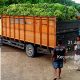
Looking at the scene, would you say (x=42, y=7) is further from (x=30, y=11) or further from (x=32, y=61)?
(x=32, y=61)

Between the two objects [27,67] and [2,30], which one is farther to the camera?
[2,30]

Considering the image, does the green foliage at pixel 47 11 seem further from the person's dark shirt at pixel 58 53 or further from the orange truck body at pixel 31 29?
the person's dark shirt at pixel 58 53

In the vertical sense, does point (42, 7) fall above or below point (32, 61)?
above

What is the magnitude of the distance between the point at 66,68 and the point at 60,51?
6.25 ft

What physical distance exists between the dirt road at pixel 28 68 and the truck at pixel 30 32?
24.1 inches

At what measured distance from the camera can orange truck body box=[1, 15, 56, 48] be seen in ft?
35.7

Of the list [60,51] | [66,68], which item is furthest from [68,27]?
[60,51]

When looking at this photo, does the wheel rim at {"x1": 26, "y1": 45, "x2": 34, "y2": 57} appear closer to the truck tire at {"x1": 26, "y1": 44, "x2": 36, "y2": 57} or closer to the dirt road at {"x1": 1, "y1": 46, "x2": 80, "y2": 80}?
the truck tire at {"x1": 26, "y1": 44, "x2": 36, "y2": 57}

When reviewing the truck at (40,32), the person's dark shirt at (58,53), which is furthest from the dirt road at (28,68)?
the person's dark shirt at (58,53)

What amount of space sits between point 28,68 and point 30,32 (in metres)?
2.85

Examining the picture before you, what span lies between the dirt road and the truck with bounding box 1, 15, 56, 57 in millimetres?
611

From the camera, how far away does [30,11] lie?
14.2 metres

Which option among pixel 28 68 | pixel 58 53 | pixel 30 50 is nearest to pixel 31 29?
pixel 30 50

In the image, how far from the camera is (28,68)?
33.4 ft
